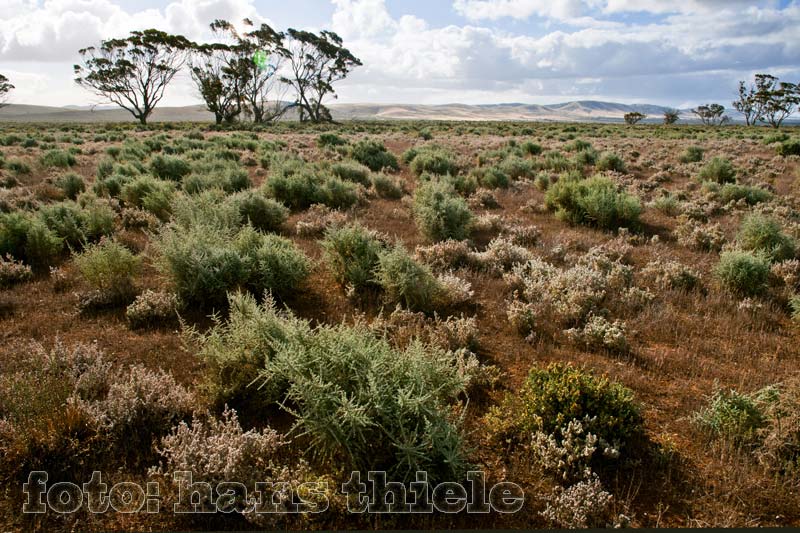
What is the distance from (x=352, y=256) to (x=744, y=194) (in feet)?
40.3

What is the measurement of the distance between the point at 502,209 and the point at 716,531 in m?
9.76

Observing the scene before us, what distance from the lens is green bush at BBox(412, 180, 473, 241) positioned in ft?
29.5

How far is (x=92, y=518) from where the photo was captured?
9.63 ft

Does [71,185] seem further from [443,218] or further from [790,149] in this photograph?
[790,149]

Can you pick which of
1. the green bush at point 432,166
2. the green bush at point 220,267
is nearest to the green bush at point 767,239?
the green bush at point 220,267

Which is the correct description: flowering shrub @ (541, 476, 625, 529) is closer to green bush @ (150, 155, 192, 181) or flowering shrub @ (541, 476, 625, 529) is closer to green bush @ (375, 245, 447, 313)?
green bush @ (375, 245, 447, 313)

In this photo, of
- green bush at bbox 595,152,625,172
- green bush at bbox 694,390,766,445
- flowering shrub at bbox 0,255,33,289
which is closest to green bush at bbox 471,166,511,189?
green bush at bbox 595,152,625,172

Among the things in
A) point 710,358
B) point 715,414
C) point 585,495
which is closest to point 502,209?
point 710,358

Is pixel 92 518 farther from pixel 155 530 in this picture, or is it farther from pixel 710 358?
pixel 710 358

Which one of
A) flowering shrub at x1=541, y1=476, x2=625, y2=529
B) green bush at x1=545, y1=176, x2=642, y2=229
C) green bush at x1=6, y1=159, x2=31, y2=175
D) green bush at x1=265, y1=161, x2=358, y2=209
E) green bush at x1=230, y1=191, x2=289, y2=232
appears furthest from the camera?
green bush at x1=6, y1=159, x2=31, y2=175

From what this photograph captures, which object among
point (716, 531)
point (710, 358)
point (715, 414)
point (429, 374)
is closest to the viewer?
point (716, 531)

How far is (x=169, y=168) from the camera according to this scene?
14344 millimetres

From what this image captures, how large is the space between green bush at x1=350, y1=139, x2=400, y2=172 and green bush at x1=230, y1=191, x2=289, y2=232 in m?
8.00

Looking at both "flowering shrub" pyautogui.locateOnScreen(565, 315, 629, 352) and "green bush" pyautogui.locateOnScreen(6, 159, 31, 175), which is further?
"green bush" pyautogui.locateOnScreen(6, 159, 31, 175)
